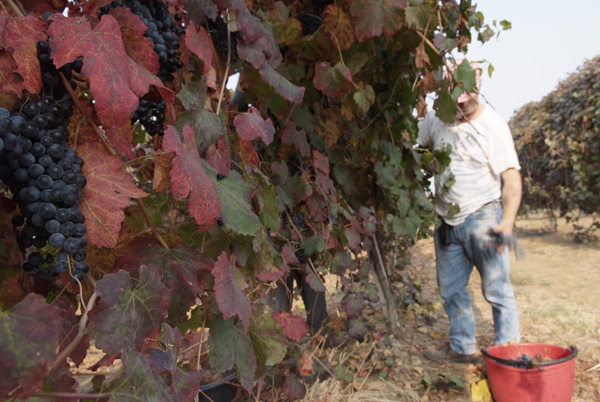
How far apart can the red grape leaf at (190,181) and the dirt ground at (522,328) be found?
1694 millimetres

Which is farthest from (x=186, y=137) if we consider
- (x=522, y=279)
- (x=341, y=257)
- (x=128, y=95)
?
(x=522, y=279)

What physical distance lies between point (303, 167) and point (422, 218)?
3.31ft

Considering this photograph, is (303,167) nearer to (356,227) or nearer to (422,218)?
(356,227)

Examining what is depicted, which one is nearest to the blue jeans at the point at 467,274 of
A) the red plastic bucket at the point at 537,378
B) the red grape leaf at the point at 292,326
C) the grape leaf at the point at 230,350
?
the red plastic bucket at the point at 537,378

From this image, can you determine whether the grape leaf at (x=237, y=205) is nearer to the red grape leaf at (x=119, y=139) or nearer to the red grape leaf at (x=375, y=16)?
the red grape leaf at (x=119, y=139)

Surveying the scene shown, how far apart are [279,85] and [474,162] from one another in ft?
6.67

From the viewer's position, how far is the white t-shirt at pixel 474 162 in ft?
9.16

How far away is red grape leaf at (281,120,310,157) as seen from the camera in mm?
1857

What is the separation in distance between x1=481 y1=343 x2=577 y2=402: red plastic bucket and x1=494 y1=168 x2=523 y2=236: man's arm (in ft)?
2.32

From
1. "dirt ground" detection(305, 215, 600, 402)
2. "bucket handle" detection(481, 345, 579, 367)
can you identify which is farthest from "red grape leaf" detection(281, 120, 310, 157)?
"bucket handle" detection(481, 345, 579, 367)

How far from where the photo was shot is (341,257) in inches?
84.3

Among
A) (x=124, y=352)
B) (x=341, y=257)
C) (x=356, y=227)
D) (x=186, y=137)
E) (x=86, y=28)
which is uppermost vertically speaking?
(x=86, y=28)

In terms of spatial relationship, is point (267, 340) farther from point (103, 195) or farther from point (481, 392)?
point (481, 392)

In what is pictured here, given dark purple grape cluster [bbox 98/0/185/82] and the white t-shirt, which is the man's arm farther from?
dark purple grape cluster [bbox 98/0/185/82]
